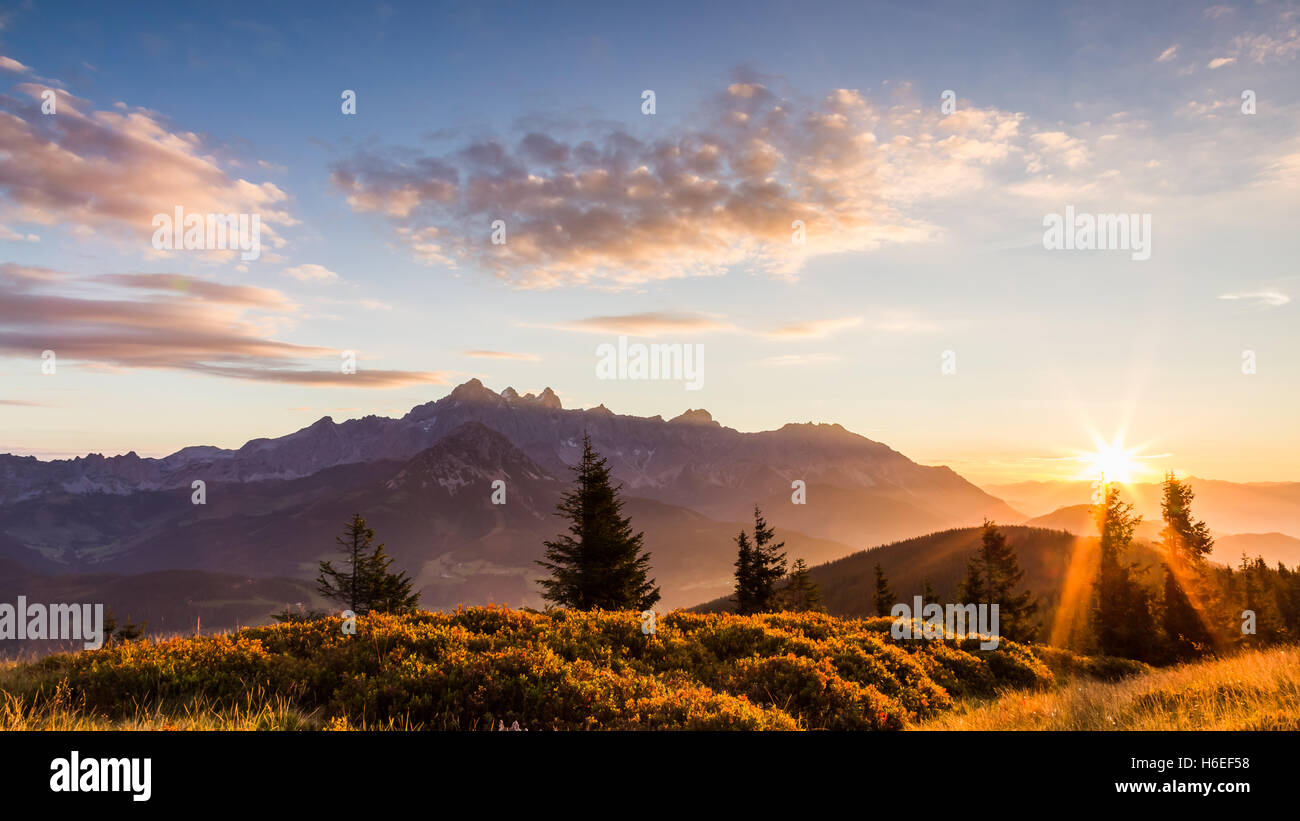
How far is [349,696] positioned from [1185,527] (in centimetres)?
5827

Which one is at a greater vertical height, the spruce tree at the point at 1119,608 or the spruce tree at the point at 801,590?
the spruce tree at the point at 1119,608

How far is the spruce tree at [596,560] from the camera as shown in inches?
1235

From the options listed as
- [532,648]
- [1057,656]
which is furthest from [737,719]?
[1057,656]

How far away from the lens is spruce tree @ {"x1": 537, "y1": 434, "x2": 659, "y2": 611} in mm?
31375

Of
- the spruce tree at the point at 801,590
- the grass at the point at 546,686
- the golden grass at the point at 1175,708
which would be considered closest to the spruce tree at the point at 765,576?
the spruce tree at the point at 801,590

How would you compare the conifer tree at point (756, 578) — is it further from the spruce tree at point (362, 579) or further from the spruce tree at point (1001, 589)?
the spruce tree at point (362, 579)

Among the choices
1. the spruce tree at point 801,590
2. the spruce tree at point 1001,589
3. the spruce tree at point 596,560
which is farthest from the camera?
the spruce tree at point 801,590

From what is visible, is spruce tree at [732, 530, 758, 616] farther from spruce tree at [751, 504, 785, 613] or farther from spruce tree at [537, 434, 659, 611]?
spruce tree at [537, 434, 659, 611]

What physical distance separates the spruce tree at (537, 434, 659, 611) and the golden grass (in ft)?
68.1

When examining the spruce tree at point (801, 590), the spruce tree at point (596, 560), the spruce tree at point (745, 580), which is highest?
the spruce tree at point (596, 560)

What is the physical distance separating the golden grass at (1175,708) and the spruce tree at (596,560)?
20746 millimetres
